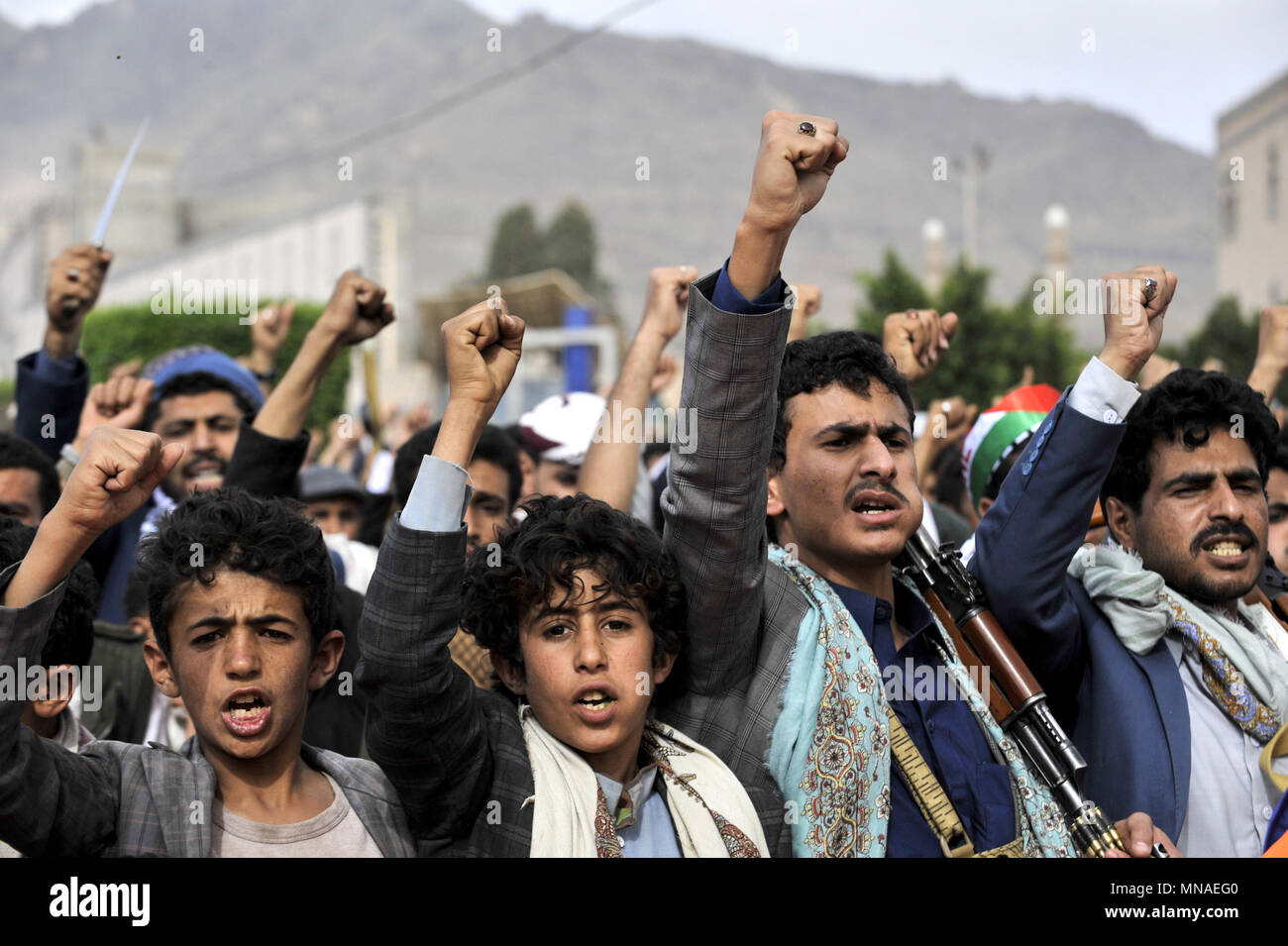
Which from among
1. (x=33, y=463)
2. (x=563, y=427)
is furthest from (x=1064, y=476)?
(x=33, y=463)

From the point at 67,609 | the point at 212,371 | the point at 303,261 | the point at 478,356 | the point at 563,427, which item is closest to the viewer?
the point at 478,356

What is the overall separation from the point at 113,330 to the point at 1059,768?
110 feet

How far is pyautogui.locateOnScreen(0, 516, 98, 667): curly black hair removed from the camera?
2811mm

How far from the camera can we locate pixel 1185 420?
3.26 meters

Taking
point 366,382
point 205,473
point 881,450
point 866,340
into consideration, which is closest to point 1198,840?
point 881,450

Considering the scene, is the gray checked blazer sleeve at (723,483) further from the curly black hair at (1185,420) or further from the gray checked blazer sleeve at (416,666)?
the curly black hair at (1185,420)

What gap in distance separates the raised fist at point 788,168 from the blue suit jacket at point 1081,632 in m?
0.80

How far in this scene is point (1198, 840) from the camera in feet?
9.57

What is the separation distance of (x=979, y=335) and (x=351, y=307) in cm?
2525

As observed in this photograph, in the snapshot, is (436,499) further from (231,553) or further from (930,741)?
(930,741)

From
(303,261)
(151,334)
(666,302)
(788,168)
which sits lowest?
(788,168)

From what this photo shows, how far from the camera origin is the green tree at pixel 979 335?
87.9 feet

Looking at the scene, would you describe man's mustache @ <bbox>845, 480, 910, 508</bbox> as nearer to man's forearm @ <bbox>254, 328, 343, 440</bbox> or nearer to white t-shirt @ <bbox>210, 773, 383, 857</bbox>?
white t-shirt @ <bbox>210, 773, 383, 857</bbox>

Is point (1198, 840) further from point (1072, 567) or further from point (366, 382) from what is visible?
point (366, 382)
